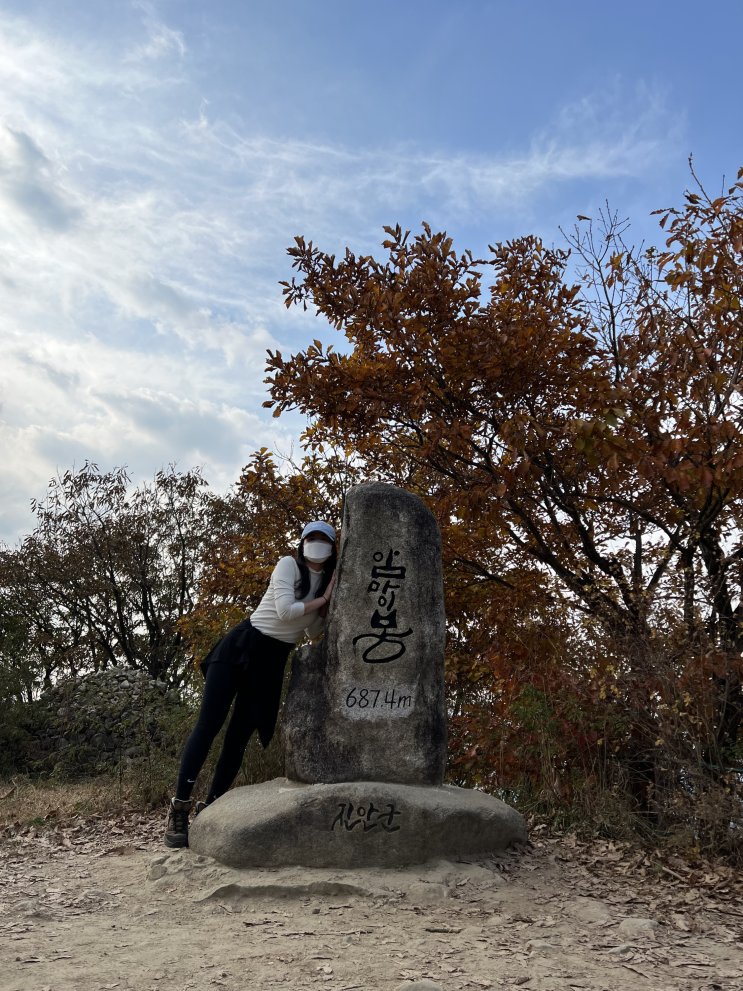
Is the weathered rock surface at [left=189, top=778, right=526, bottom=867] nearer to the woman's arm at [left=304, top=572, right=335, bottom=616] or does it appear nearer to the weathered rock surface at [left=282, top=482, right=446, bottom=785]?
the weathered rock surface at [left=282, top=482, right=446, bottom=785]

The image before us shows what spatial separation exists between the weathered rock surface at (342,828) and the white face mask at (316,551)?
144 cm

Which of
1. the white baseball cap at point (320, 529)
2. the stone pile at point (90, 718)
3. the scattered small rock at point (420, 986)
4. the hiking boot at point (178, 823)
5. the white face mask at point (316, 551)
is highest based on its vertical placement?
the white baseball cap at point (320, 529)

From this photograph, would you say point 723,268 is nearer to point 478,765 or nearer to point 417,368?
point 417,368

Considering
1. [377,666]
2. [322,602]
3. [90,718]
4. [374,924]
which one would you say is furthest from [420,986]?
[90,718]

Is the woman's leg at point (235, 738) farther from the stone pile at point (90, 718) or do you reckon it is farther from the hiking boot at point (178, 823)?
the stone pile at point (90, 718)

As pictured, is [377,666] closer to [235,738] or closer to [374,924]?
[235,738]

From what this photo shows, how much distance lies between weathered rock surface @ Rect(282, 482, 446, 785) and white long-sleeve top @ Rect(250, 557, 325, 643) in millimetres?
225

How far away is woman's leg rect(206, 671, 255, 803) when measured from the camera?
15.8 ft

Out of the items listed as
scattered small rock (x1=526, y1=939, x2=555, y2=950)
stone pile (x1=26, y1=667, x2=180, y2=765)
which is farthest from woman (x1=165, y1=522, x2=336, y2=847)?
stone pile (x1=26, y1=667, x2=180, y2=765)

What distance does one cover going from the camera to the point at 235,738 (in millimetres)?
4848

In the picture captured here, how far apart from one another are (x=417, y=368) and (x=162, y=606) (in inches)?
379

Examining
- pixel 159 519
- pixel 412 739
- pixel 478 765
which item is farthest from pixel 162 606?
pixel 412 739

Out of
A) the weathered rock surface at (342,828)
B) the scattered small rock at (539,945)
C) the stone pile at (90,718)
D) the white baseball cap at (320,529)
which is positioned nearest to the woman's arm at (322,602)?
the white baseball cap at (320,529)

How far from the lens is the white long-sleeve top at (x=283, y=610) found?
471 cm
